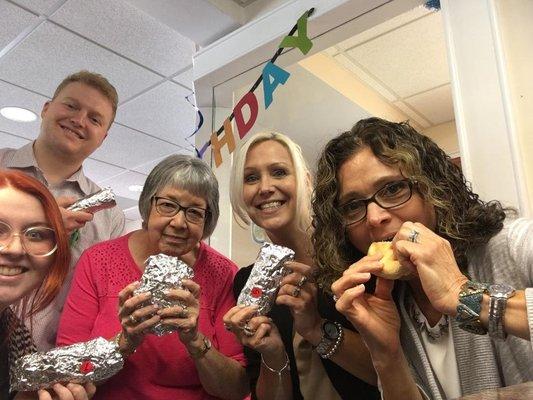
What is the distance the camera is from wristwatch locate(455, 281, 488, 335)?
70 cm

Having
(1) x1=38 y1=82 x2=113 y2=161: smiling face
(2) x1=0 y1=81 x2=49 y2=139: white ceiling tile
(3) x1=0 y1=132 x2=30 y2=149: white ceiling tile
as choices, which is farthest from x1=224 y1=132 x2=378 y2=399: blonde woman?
(3) x1=0 y1=132 x2=30 y2=149: white ceiling tile

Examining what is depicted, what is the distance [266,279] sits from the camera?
980 mm

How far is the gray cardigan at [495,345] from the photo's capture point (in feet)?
2.66

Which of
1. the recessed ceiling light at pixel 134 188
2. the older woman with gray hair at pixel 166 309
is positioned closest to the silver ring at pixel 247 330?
the older woman with gray hair at pixel 166 309

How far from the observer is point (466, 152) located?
4.17ft

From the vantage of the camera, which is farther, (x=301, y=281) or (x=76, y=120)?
(x=76, y=120)

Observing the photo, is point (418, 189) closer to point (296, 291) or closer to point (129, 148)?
point (296, 291)

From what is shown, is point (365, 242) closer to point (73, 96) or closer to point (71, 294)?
point (71, 294)

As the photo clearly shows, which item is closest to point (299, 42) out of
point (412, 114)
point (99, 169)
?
point (412, 114)

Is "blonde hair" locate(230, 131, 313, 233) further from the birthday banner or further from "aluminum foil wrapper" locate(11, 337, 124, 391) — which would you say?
"aluminum foil wrapper" locate(11, 337, 124, 391)

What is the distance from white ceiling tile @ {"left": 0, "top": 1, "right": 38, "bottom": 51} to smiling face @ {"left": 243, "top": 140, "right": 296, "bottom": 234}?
1388mm

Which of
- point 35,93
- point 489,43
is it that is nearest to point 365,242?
point 489,43

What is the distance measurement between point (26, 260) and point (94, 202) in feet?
1.00

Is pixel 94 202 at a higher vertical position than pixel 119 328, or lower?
higher
